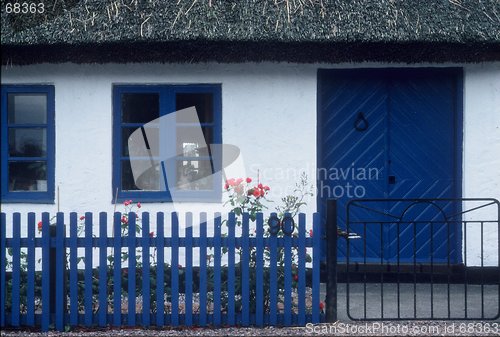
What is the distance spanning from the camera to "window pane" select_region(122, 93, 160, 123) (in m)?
9.10

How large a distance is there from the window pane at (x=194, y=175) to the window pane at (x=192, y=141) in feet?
0.38

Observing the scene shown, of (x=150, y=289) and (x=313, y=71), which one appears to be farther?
(x=313, y=71)

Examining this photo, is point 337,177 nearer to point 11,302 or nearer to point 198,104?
point 198,104

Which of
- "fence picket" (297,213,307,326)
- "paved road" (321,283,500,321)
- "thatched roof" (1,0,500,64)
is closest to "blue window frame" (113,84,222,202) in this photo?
"thatched roof" (1,0,500,64)

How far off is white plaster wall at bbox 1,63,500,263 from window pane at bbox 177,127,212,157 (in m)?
0.31

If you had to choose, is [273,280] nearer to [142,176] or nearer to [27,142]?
[142,176]

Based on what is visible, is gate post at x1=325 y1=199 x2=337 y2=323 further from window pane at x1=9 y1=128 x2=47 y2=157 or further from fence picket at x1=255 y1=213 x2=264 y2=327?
window pane at x1=9 y1=128 x2=47 y2=157

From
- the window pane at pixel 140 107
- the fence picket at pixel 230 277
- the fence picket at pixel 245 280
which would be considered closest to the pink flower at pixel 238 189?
the fence picket at pixel 230 277

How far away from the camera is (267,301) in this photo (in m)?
6.94

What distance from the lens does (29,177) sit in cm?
915

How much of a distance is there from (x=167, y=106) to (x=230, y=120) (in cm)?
84

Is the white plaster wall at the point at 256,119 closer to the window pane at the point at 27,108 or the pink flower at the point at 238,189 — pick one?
the window pane at the point at 27,108

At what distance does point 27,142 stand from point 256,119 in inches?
118

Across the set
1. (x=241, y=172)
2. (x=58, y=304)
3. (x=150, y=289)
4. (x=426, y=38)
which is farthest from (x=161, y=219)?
(x=426, y=38)
